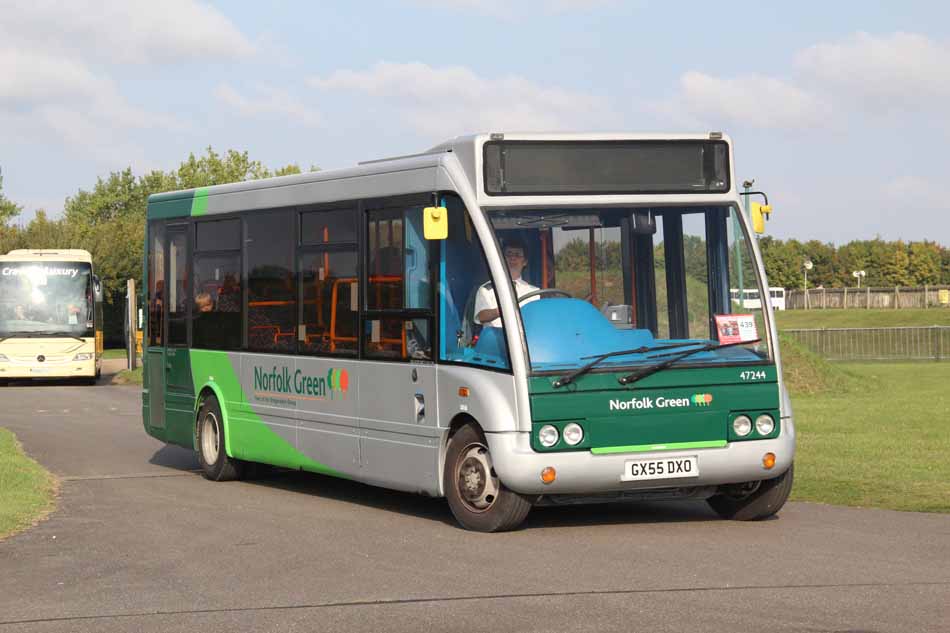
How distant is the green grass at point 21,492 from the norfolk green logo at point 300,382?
7.00 ft

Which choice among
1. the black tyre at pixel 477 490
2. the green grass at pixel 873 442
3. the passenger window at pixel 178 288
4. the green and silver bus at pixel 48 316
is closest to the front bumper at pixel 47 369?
the green and silver bus at pixel 48 316

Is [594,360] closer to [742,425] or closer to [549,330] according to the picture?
[549,330]

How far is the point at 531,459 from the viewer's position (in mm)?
11023

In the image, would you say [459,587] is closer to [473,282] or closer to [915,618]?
[915,618]

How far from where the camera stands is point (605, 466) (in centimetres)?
1120

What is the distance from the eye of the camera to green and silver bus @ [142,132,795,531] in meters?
11.2

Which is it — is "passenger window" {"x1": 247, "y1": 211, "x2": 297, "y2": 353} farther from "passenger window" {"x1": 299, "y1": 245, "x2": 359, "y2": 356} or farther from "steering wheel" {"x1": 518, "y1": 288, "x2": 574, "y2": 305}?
"steering wheel" {"x1": 518, "y1": 288, "x2": 574, "y2": 305}

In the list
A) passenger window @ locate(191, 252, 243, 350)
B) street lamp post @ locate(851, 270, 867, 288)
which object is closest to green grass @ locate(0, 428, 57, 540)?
passenger window @ locate(191, 252, 243, 350)

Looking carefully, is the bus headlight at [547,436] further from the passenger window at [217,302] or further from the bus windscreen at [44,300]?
the bus windscreen at [44,300]

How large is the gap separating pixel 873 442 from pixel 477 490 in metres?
9.42

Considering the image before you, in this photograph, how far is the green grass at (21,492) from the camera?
12.6 meters

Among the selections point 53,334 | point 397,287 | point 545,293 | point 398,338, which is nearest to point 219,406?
point 398,338

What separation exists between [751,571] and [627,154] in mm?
3712

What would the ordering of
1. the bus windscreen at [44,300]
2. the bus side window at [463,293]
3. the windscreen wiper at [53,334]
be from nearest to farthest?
the bus side window at [463,293] < the windscreen wiper at [53,334] < the bus windscreen at [44,300]
